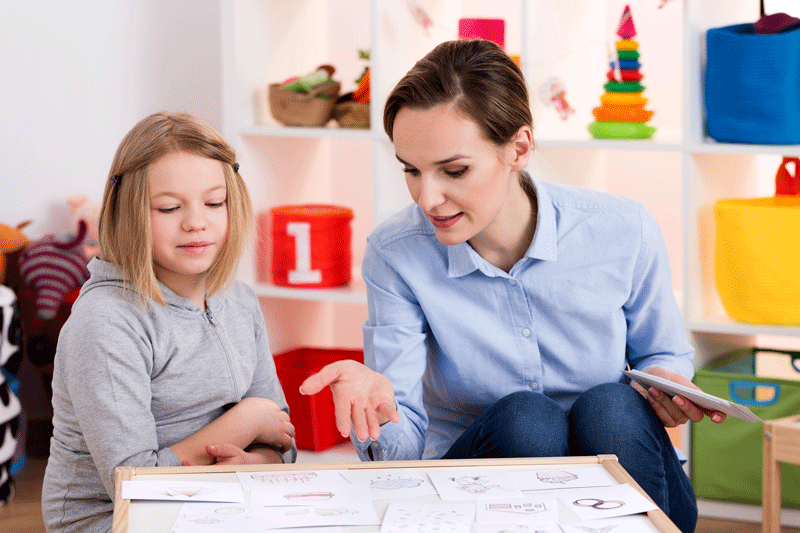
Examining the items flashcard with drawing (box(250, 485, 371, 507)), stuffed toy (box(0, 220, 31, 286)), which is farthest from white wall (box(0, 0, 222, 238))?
flashcard with drawing (box(250, 485, 371, 507))

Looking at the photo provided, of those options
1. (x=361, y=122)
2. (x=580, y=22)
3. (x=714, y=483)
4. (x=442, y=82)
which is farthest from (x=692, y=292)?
(x=442, y=82)

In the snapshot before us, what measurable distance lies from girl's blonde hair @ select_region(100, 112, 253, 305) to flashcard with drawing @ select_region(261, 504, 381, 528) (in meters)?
0.50

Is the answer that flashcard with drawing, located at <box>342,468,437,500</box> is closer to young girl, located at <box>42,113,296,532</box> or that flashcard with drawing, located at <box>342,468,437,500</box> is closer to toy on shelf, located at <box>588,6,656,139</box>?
young girl, located at <box>42,113,296,532</box>

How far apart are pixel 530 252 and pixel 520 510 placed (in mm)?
527

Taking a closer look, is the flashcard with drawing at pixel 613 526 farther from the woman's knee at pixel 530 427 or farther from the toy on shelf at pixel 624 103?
the toy on shelf at pixel 624 103

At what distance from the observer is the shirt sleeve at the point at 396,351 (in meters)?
1.29

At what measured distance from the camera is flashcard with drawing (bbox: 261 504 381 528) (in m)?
0.86

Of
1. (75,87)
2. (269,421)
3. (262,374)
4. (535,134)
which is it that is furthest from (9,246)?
(535,134)

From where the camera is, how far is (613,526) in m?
0.87

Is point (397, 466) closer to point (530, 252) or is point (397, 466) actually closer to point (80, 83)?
point (530, 252)

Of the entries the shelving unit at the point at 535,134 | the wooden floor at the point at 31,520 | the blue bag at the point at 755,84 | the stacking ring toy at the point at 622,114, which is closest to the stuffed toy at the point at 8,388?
the wooden floor at the point at 31,520

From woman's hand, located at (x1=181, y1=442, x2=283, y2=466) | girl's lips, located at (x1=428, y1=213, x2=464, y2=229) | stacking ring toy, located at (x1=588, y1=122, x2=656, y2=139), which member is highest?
stacking ring toy, located at (x1=588, y1=122, x2=656, y2=139)

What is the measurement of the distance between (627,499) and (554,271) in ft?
1.64

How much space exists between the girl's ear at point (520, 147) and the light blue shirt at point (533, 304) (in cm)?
10
